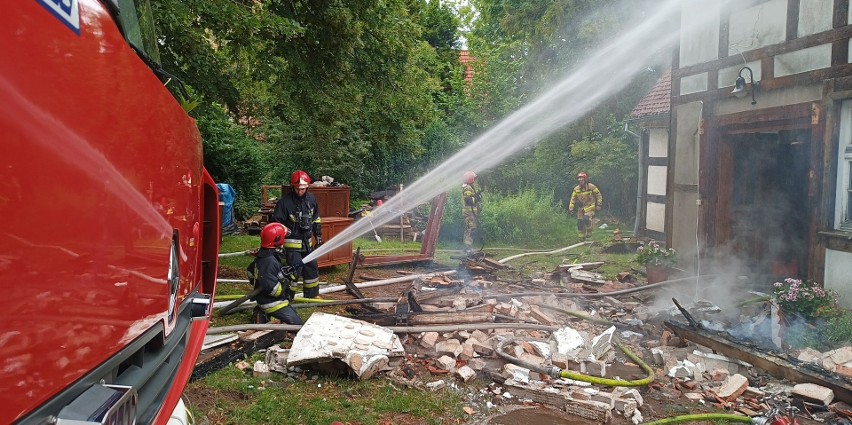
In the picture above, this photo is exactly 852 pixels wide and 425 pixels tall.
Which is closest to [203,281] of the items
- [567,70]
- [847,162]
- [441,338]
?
[441,338]

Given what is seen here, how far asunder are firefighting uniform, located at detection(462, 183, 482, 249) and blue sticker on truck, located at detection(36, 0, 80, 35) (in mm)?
13044

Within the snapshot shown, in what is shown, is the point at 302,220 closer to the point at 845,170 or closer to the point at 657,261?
the point at 657,261

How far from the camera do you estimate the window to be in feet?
22.7

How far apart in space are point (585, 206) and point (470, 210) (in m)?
3.61

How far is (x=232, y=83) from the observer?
9328mm

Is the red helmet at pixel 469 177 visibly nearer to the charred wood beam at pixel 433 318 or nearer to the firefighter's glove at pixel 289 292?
the charred wood beam at pixel 433 318

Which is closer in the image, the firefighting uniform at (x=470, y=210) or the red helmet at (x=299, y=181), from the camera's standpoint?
the red helmet at (x=299, y=181)

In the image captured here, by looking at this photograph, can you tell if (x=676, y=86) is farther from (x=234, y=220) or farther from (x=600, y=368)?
(x=234, y=220)

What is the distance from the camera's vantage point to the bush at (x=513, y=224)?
16047mm

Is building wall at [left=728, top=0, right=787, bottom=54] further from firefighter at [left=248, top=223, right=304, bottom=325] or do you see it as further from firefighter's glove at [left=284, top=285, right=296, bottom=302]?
firefighter's glove at [left=284, top=285, right=296, bottom=302]

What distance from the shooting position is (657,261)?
9.70 meters

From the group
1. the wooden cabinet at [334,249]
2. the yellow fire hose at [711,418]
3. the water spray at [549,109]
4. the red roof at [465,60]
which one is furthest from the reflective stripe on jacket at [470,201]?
the red roof at [465,60]

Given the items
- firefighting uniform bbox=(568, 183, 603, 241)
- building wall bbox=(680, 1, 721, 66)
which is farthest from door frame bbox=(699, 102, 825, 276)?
firefighting uniform bbox=(568, 183, 603, 241)

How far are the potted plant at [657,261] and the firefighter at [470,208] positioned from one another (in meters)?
5.06
